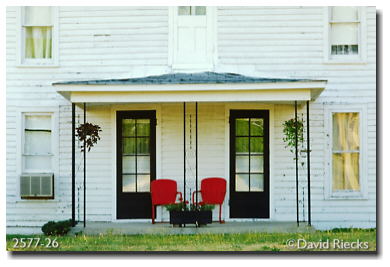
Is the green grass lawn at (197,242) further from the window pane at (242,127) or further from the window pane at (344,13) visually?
the window pane at (344,13)

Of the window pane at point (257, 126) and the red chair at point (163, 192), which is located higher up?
the window pane at point (257, 126)

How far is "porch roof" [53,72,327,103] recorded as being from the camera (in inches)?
476

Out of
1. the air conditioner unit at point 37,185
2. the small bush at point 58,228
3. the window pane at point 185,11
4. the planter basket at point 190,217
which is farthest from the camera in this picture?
the window pane at point 185,11

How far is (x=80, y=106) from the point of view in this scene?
13562 millimetres

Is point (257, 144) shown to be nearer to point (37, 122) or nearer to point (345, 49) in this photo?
point (345, 49)

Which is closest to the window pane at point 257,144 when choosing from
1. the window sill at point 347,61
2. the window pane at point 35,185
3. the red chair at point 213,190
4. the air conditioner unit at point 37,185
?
the red chair at point 213,190

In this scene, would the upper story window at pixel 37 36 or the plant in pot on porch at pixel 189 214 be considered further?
the upper story window at pixel 37 36

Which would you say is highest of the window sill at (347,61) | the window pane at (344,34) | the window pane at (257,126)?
the window pane at (344,34)

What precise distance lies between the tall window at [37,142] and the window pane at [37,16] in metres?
1.77

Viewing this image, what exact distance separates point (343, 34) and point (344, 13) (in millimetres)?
398

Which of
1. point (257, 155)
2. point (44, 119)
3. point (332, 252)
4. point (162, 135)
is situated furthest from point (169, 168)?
point (332, 252)

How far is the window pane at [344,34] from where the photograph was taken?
44.9ft

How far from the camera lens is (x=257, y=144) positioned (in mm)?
13750

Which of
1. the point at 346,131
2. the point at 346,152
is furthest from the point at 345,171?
the point at 346,131
